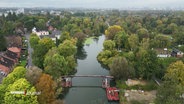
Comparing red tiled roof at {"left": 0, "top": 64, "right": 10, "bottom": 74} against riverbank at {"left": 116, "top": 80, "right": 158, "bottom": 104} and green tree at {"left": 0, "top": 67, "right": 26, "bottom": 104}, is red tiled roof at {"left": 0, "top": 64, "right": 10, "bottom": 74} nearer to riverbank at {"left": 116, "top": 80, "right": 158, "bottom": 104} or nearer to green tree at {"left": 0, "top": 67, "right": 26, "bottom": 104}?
green tree at {"left": 0, "top": 67, "right": 26, "bottom": 104}

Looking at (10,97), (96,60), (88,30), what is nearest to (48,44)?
(96,60)

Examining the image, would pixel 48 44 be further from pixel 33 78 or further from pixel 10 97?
pixel 10 97

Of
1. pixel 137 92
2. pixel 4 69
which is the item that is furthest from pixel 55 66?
pixel 137 92

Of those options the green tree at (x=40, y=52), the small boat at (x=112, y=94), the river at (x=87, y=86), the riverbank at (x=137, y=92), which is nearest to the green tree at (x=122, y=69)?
the riverbank at (x=137, y=92)

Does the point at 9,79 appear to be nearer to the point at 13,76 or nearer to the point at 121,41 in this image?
the point at 13,76

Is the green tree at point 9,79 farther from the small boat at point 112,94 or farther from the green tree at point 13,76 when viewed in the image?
the small boat at point 112,94

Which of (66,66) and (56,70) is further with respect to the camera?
(66,66)

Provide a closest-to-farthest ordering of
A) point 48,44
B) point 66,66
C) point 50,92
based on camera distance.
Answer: point 50,92 → point 66,66 → point 48,44
